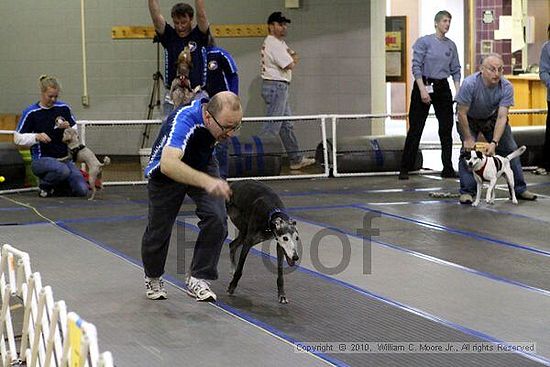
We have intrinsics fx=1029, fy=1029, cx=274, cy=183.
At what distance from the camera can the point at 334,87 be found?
12.8 metres

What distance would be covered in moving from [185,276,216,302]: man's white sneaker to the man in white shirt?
5.72 meters

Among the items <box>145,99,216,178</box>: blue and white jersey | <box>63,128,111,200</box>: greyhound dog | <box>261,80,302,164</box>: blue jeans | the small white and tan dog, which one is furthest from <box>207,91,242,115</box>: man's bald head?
<box>261,80,302,164</box>: blue jeans

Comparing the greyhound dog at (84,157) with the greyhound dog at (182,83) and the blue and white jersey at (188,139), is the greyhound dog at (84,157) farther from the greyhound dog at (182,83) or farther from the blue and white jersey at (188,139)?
the blue and white jersey at (188,139)

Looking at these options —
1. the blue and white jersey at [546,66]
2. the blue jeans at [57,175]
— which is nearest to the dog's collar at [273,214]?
the blue jeans at [57,175]

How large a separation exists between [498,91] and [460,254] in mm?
2411

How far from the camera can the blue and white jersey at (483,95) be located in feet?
28.5

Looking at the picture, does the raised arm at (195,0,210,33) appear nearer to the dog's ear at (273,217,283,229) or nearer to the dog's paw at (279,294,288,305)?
the dog's ear at (273,217,283,229)

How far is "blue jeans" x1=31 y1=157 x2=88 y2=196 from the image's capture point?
9602 mm

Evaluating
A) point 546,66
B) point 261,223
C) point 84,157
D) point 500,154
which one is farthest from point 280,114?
point 261,223

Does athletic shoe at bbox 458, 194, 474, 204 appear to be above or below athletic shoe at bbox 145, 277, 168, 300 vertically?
above

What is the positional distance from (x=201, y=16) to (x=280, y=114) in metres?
3.99

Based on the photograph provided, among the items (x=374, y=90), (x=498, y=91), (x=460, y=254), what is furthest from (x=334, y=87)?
(x=460, y=254)

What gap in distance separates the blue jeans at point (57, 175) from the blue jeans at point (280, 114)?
7.77 ft

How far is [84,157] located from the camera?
9.62 metres
